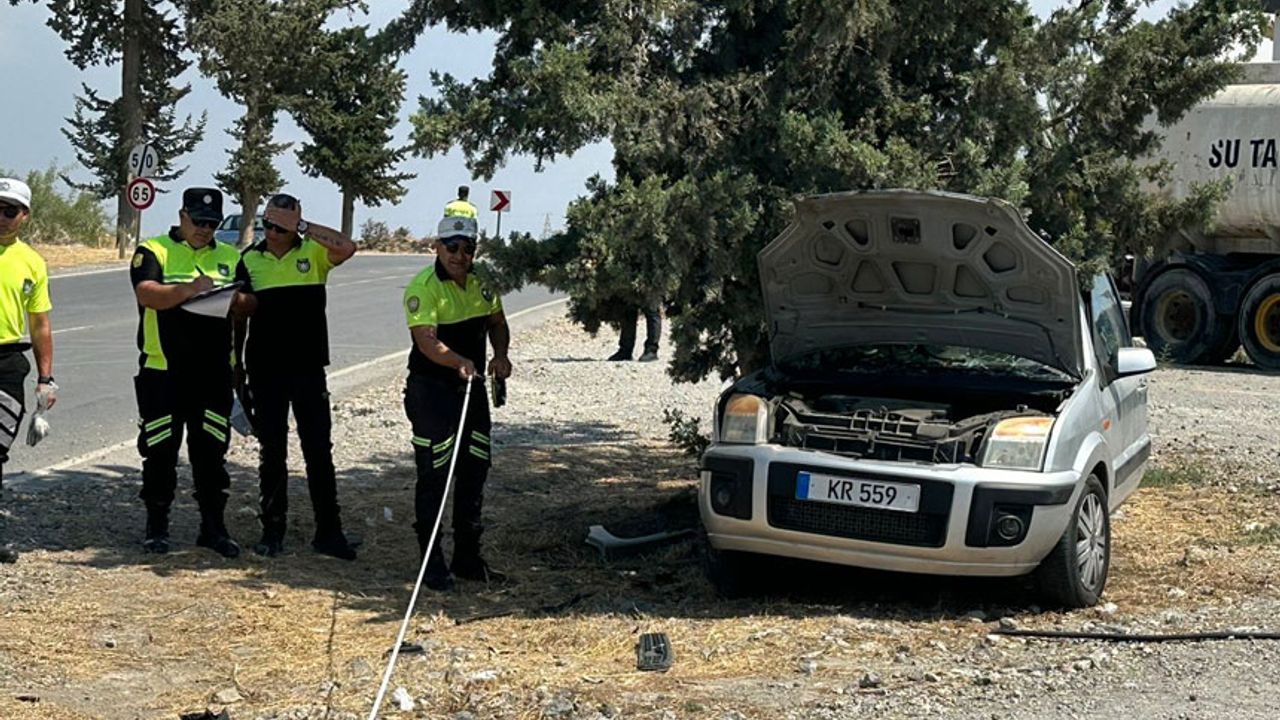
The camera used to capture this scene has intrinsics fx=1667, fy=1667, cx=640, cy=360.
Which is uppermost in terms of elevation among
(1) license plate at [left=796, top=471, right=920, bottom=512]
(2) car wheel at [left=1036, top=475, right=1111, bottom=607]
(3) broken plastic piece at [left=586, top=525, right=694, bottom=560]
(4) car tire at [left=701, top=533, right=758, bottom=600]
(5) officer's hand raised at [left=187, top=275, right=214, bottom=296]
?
(5) officer's hand raised at [left=187, top=275, right=214, bottom=296]

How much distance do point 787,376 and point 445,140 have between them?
78.9 inches

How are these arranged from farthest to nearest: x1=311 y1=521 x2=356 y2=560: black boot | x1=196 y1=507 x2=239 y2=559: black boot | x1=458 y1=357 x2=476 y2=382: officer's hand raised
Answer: x1=311 y1=521 x2=356 y2=560: black boot
x1=196 y1=507 x2=239 y2=559: black boot
x1=458 y1=357 x2=476 y2=382: officer's hand raised

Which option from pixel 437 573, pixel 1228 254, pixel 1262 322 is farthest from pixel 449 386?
pixel 1228 254

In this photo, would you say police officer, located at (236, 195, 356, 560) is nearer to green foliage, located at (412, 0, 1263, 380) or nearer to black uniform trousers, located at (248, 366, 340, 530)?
black uniform trousers, located at (248, 366, 340, 530)

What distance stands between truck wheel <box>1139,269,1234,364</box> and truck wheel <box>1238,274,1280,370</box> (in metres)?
0.32

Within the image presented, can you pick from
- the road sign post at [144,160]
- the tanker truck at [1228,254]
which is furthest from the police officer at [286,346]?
the road sign post at [144,160]

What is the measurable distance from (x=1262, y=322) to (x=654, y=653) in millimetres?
16412

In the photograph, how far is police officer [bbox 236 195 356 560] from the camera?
27.3 ft

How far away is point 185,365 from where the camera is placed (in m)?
8.32

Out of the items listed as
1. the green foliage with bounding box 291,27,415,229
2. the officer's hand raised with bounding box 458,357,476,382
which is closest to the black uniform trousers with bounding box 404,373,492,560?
the officer's hand raised with bounding box 458,357,476,382

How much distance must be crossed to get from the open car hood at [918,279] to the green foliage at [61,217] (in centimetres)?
4097

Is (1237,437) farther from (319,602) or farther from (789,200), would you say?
(319,602)

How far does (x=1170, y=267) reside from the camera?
21.8 m

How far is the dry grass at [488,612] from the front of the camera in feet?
19.8
